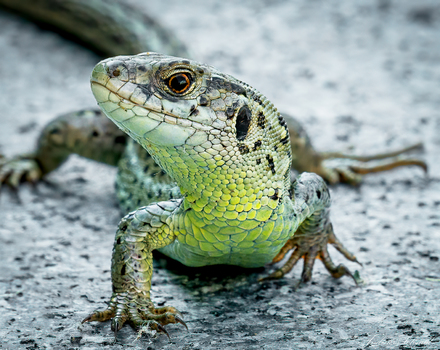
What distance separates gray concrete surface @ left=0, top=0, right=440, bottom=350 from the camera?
3051 mm

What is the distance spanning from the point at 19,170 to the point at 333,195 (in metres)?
2.56

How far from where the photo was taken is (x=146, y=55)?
9.45 ft

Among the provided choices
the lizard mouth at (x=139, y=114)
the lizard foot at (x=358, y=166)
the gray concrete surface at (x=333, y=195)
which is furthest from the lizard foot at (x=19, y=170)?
the lizard mouth at (x=139, y=114)

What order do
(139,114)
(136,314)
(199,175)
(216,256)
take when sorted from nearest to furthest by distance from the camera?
(139,114) → (199,175) → (136,314) → (216,256)

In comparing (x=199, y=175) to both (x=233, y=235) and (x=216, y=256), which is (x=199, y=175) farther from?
(x=216, y=256)

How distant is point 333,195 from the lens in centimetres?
481

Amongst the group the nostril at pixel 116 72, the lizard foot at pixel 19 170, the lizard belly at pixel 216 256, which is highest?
the nostril at pixel 116 72

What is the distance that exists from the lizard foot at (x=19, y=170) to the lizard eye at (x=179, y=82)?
2.60 meters

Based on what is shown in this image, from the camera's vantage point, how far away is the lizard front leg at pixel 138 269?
3.02m

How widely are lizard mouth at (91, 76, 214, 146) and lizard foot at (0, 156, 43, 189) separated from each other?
2.51m

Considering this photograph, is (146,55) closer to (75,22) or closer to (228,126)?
(228,126)

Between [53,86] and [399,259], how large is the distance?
4426 millimetres

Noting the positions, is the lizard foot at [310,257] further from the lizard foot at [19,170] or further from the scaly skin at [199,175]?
the lizard foot at [19,170]

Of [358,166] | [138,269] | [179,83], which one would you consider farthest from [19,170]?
[358,166]
